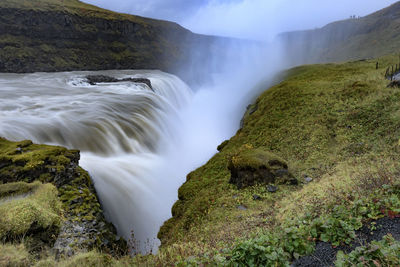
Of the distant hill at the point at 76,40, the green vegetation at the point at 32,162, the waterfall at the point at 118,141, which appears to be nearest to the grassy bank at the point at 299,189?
the waterfall at the point at 118,141

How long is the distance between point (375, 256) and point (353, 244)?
0.87 metres

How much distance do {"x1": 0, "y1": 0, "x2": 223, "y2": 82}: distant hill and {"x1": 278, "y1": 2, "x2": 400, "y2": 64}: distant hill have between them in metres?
74.5

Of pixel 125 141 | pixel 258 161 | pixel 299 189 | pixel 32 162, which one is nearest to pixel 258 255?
pixel 299 189

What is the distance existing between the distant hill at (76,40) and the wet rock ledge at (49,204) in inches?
2594

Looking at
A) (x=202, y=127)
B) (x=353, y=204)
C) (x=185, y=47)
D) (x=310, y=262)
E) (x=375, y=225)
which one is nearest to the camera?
(x=310, y=262)

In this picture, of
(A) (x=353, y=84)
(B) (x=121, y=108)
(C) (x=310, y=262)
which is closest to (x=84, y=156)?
(B) (x=121, y=108)

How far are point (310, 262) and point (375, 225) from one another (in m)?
1.55

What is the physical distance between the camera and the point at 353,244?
4.14m

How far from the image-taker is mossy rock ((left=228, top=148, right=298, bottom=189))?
434 inches

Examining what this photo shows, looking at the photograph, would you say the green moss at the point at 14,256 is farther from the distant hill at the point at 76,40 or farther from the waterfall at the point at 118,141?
the distant hill at the point at 76,40

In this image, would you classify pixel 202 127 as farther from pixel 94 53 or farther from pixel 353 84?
pixel 94 53

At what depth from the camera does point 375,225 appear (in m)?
4.48

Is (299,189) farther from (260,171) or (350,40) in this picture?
(350,40)

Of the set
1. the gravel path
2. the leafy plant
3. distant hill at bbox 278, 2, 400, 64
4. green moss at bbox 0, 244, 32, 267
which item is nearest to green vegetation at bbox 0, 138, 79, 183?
green moss at bbox 0, 244, 32, 267
